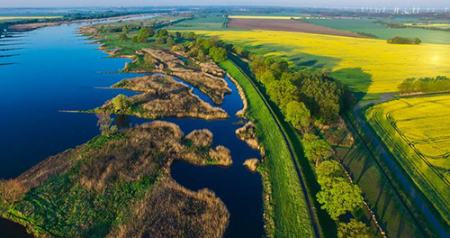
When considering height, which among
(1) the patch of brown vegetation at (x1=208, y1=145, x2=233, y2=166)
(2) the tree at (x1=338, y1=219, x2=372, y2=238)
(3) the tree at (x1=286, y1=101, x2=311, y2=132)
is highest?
(3) the tree at (x1=286, y1=101, x2=311, y2=132)

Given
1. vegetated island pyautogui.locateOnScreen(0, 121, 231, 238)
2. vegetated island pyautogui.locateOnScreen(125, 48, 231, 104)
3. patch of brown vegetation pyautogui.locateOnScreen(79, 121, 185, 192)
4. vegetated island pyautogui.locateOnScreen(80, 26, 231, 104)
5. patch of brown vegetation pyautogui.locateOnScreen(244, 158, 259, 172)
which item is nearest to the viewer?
vegetated island pyautogui.locateOnScreen(0, 121, 231, 238)

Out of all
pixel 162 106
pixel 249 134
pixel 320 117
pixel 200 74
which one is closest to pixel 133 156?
pixel 249 134

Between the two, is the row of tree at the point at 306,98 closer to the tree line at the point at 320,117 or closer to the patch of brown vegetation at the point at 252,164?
the tree line at the point at 320,117

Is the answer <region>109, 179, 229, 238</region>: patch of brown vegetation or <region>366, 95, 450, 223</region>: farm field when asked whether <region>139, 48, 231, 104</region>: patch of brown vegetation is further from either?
<region>109, 179, 229, 238</region>: patch of brown vegetation

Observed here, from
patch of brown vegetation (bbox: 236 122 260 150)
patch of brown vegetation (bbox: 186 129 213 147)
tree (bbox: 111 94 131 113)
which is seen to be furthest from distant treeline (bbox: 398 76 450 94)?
tree (bbox: 111 94 131 113)

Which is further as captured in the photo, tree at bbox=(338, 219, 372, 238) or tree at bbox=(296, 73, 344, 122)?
tree at bbox=(296, 73, 344, 122)

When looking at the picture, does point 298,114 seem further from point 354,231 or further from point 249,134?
point 354,231

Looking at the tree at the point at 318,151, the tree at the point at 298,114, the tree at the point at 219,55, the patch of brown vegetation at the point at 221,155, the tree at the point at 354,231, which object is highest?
the tree at the point at 219,55

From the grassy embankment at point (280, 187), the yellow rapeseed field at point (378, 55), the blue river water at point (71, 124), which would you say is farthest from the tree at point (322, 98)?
the yellow rapeseed field at point (378, 55)
